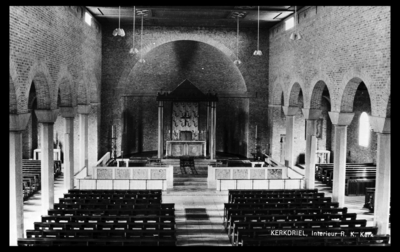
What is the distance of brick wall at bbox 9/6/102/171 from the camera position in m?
14.4

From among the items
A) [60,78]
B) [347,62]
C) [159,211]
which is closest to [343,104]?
[347,62]

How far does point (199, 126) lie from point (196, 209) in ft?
44.2

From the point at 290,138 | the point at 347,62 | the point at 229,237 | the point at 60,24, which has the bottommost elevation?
the point at 229,237

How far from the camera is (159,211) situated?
1504 centimetres

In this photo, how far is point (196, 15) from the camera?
25.9 m

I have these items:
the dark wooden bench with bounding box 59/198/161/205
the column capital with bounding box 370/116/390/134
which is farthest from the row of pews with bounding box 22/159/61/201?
the column capital with bounding box 370/116/390/134

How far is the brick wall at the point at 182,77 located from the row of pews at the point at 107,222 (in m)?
13.2

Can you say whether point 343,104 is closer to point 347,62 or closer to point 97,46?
point 347,62

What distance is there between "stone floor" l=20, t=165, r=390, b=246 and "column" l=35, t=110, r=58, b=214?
612 millimetres

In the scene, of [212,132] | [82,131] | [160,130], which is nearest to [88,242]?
[82,131]

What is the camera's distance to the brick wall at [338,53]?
15.4m

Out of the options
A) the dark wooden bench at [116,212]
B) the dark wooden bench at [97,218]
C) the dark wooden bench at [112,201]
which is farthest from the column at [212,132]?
the dark wooden bench at [97,218]

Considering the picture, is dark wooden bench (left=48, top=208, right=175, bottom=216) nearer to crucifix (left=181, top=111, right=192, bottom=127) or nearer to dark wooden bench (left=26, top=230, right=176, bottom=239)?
dark wooden bench (left=26, top=230, right=176, bottom=239)

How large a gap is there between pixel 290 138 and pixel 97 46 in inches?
503
